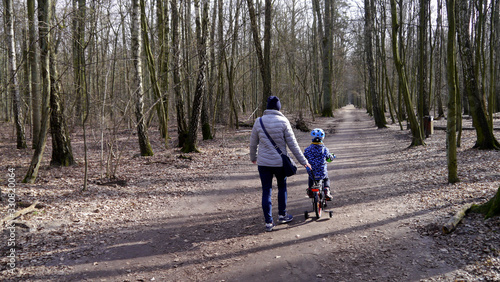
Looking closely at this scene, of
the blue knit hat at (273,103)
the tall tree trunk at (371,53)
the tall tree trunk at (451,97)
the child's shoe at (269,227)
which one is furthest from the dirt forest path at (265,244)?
the tall tree trunk at (371,53)

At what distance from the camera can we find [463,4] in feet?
35.1

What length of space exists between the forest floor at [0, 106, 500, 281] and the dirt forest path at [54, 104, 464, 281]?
0.02m

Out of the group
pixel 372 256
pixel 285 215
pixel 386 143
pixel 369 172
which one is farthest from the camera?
pixel 386 143

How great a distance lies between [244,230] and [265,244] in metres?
0.69

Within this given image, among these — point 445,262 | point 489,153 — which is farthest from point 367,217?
point 489,153

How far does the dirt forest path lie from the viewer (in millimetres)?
3861

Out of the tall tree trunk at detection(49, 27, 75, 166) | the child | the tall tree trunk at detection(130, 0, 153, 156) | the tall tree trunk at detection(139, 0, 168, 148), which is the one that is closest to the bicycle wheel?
the child

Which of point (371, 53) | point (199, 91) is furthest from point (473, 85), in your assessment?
point (371, 53)

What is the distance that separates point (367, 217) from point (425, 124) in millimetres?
12300

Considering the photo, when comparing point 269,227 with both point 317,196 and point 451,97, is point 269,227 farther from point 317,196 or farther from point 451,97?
point 451,97

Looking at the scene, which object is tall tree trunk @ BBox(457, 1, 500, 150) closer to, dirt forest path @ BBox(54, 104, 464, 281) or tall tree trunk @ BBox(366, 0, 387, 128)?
dirt forest path @ BBox(54, 104, 464, 281)

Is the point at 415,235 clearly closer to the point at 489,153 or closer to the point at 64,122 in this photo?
the point at 489,153

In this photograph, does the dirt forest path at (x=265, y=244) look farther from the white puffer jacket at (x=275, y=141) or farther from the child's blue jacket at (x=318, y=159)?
the white puffer jacket at (x=275, y=141)

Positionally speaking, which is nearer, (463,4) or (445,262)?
(445,262)
